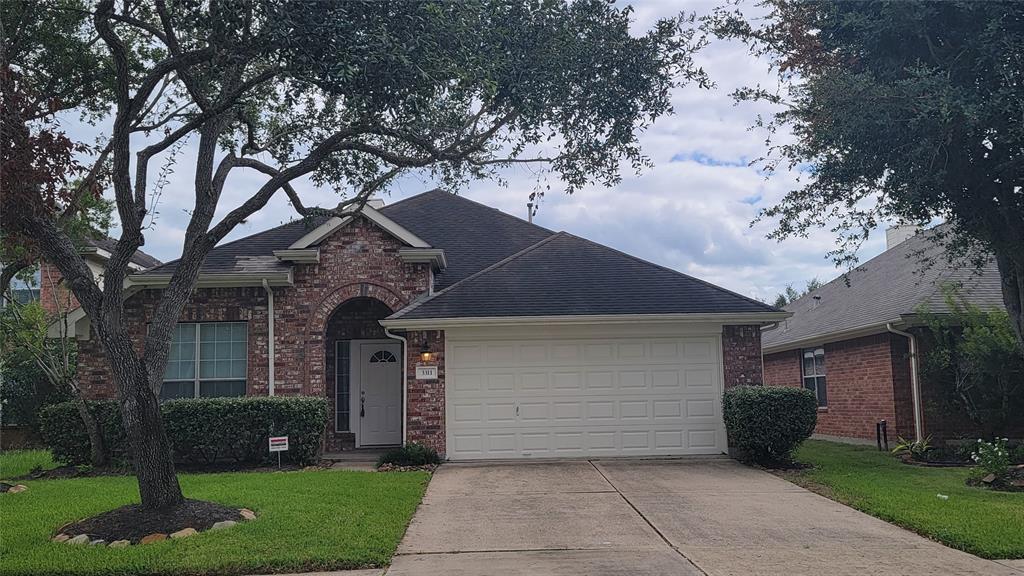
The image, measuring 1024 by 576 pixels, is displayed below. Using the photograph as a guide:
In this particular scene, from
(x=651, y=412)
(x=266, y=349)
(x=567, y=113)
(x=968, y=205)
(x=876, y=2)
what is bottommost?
(x=651, y=412)

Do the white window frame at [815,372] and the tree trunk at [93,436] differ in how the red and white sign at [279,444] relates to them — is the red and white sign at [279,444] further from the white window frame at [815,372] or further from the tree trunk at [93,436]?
the white window frame at [815,372]

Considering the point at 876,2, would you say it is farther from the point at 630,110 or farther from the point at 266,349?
the point at 266,349

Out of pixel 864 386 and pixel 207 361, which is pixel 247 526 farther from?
pixel 864 386

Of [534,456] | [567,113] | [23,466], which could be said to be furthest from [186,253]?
[23,466]

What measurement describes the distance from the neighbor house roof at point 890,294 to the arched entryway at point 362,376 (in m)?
8.83

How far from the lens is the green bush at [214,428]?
1358 cm

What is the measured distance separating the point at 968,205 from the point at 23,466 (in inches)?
639

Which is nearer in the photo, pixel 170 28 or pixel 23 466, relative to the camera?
pixel 170 28

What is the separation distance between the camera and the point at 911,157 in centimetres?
1092

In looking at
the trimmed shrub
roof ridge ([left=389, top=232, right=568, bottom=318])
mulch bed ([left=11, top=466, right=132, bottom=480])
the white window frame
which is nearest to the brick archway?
roof ridge ([left=389, top=232, right=568, bottom=318])

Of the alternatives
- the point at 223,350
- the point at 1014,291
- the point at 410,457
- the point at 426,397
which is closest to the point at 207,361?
the point at 223,350

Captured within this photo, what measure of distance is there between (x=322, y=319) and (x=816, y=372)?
12320mm

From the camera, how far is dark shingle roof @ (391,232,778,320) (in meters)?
14.4

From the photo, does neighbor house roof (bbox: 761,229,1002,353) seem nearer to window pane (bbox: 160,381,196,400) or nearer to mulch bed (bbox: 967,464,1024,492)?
mulch bed (bbox: 967,464,1024,492)
